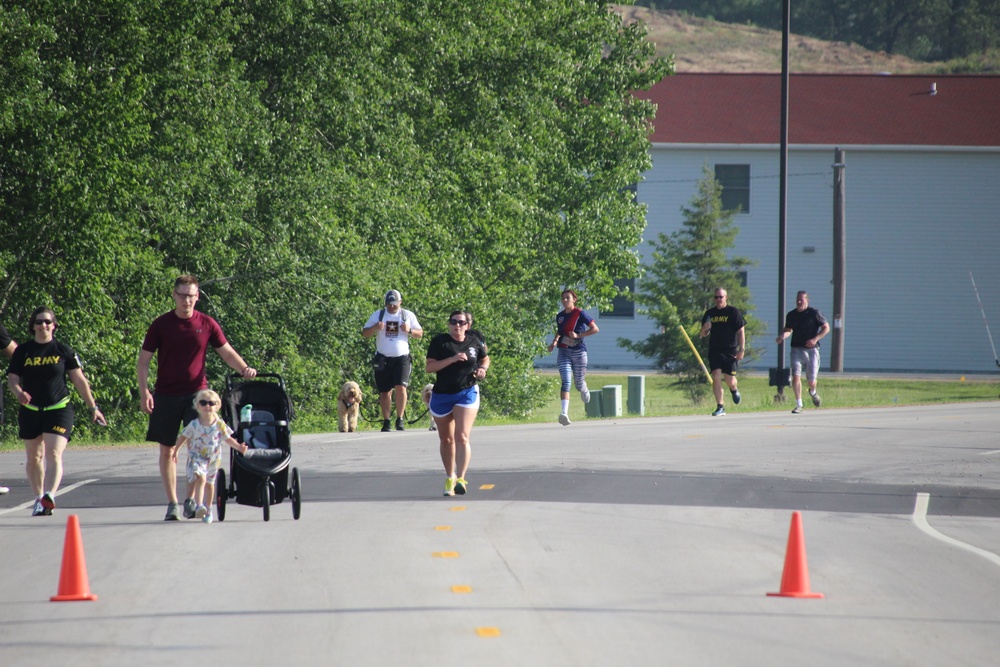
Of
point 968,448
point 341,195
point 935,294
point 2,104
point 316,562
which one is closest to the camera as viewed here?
point 316,562

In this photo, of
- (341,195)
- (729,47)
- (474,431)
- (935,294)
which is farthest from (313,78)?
(729,47)

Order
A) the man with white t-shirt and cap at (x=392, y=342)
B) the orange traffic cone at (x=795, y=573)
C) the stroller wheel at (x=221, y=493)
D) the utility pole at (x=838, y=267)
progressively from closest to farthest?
the orange traffic cone at (x=795, y=573), the stroller wheel at (x=221, y=493), the man with white t-shirt and cap at (x=392, y=342), the utility pole at (x=838, y=267)

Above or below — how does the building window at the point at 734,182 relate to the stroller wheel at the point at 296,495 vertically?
above

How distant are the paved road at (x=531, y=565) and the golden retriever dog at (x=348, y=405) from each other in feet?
12.3

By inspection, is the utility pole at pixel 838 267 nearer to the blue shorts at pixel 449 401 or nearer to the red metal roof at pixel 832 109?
the red metal roof at pixel 832 109

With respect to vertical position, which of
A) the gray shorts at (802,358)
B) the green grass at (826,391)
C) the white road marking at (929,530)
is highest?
the gray shorts at (802,358)

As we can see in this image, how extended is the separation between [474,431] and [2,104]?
8091 mm

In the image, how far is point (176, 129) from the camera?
22.1 metres

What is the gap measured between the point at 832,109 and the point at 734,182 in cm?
506

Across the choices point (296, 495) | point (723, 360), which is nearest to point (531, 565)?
point (296, 495)

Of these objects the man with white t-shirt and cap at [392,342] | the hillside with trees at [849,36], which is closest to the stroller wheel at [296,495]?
the man with white t-shirt and cap at [392,342]

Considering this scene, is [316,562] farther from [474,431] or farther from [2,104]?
[2,104]

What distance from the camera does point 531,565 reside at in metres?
9.40

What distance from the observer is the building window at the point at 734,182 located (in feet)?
168
